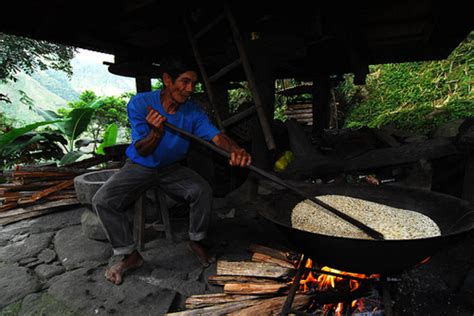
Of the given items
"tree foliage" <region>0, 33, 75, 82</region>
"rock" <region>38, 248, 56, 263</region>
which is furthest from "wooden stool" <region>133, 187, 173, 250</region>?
"tree foliage" <region>0, 33, 75, 82</region>

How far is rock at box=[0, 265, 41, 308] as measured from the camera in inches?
84.7

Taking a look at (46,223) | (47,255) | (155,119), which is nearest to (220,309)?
(155,119)

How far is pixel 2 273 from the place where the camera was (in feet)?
8.23

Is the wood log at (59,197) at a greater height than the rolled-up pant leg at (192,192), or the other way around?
the rolled-up pant leg at (192,192)

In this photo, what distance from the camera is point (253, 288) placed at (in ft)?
6.70

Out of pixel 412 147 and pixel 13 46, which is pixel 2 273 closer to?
pixel 412 147

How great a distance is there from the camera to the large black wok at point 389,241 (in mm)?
1387

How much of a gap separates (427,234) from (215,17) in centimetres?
258

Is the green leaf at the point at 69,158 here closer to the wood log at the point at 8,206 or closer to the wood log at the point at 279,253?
the wood log at the point at 8,206

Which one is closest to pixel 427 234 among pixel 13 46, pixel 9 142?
pixel 9 142

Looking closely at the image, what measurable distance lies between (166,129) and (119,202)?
0.69 metres

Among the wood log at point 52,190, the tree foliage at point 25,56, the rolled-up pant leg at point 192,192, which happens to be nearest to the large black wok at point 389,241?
the rolled-up pant leg at point 192,192

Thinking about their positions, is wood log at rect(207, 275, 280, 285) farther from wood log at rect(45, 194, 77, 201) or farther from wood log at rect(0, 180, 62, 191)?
wood log at rect(0, 180, 62, 191)

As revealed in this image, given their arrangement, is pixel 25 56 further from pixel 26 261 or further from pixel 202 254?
pixel 202 254
